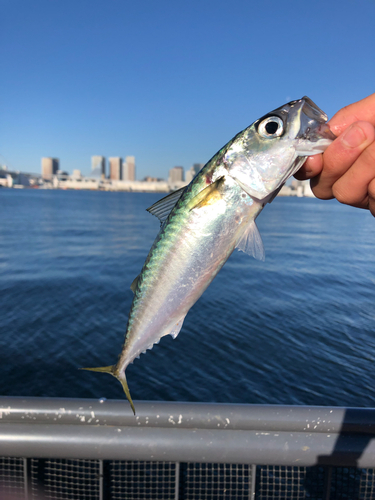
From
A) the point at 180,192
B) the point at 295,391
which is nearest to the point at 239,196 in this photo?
the point at 180,192

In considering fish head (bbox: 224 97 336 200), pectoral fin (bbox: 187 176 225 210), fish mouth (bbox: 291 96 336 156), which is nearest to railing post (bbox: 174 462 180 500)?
pectoral fin (bbox: 187 176 225 210)

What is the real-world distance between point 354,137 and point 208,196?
1098 mm

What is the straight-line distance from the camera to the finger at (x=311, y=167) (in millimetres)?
2561

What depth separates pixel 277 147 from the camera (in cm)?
223

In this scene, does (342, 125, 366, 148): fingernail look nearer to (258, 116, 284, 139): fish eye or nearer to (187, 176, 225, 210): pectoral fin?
(258, 116, 284, 139): fish eye

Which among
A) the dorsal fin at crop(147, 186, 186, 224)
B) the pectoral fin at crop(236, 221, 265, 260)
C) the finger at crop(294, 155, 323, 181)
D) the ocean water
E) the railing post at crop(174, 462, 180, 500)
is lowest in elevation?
the ocean water

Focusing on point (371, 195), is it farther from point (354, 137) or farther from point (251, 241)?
point (251, 241)

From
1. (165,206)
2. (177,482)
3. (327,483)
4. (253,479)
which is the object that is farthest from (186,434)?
(165,206)

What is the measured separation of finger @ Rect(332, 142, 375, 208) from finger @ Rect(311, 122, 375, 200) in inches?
1.5

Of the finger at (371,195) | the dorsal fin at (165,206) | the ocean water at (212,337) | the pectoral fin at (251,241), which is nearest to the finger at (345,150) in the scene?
the finger at (371,195)

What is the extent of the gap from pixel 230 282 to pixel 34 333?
12.4m

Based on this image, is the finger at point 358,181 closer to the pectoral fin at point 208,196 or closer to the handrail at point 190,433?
the pectoral fin at point 208,196

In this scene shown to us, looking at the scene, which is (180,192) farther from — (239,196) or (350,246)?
(350,246)

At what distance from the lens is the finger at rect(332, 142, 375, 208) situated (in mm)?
2385
